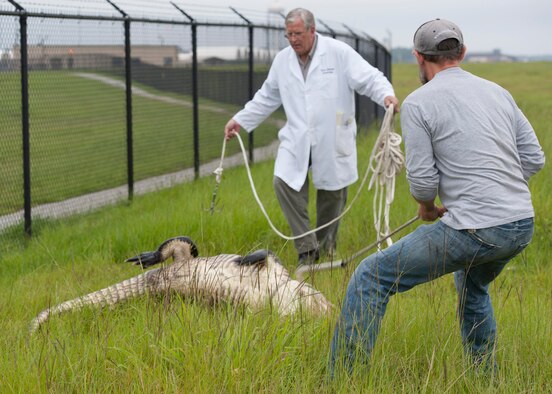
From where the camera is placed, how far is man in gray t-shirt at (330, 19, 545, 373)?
4.44m

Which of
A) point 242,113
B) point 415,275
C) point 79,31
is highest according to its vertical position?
point 79,31

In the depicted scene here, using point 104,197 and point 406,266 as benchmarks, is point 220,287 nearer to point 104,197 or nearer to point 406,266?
point 406,266

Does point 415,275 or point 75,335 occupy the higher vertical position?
point 415,275

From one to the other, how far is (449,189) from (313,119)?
3.49 metres

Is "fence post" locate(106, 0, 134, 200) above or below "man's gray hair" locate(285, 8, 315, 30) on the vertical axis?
below

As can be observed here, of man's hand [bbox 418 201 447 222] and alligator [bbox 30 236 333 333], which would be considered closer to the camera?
man's hand [bbox 418 201 447 222]

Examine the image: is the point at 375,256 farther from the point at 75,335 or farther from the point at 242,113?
the point at 242,113

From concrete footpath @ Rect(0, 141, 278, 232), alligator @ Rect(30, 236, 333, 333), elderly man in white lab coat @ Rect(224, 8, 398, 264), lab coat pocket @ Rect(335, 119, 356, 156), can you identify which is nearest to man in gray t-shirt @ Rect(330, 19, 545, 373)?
alligator @ Rect(30, 236, 333, 333)

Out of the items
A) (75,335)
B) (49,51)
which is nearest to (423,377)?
(75,335)

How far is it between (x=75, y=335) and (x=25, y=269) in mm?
3279

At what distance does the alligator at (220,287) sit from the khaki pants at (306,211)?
5.60 feet

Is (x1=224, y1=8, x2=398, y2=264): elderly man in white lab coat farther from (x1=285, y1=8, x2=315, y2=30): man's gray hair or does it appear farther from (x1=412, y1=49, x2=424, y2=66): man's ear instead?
(x1=412, y1=49, x2=424, y2=66): man's ear

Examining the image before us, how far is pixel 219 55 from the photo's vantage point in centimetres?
1535

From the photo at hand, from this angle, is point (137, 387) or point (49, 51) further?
point (49, 51)
